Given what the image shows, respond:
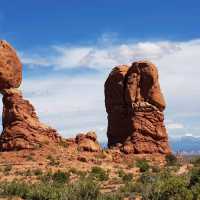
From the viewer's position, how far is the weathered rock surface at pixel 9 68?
5175 centimetres

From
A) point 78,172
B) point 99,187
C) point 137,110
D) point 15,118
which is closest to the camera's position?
point 99,187

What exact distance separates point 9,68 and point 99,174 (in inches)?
666

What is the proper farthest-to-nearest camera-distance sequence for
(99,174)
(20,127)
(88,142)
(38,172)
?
1. (88,142)
2. (20,127)
3. (38,172)
4. (99,174)

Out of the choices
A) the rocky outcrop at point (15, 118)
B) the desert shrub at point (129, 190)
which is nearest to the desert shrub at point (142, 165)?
the rocky outcrop at point (15, 118)

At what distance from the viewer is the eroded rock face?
48.9 m

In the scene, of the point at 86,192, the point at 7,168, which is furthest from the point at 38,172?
the point at 86,192

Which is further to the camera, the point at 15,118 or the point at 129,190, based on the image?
the point at 15,118

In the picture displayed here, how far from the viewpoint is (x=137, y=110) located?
5528cm

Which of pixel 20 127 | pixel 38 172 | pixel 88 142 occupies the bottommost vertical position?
pixel 38 172

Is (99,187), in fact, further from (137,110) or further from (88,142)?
(137,110)

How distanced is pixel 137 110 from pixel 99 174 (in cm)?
1623

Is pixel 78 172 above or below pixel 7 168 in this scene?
below

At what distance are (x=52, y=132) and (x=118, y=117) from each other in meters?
9.11

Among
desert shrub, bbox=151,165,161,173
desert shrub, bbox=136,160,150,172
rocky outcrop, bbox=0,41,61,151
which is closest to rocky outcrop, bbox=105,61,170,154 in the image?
desert shrub, bbox=136,160,150,172
